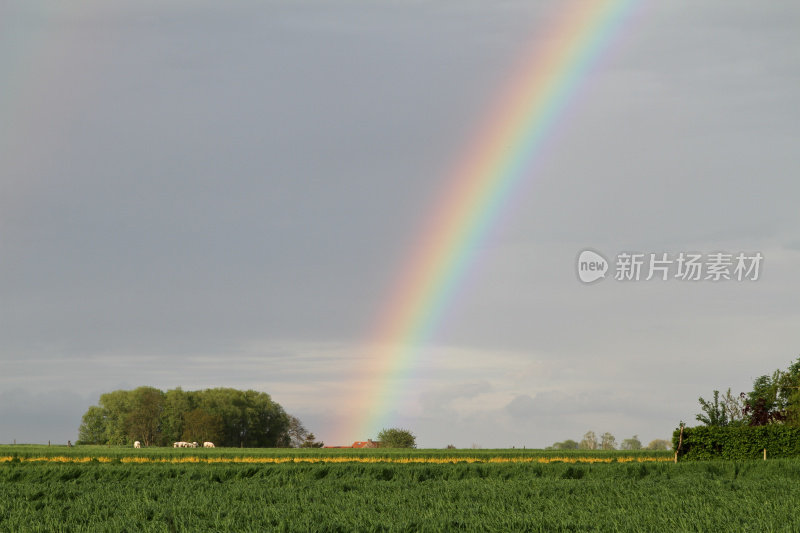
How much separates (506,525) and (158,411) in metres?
119

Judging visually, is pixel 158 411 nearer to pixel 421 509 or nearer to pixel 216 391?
pixel 216 391

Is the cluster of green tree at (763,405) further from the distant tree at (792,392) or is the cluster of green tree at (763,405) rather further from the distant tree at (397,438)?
the distant tree at (397,438)

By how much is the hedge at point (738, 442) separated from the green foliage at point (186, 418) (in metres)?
79.3

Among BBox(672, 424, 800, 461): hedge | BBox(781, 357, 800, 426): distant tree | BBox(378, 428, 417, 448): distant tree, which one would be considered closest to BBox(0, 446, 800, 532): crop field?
BBox(672, 424, 800, 461): hedge

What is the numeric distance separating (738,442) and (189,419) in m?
85.9

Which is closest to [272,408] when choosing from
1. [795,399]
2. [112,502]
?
[795,399]

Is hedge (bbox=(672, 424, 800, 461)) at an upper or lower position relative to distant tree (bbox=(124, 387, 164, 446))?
upper

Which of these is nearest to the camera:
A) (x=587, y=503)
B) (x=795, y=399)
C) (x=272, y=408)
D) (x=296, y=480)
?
(x=587, y=503)

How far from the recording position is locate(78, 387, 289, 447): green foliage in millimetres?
116938

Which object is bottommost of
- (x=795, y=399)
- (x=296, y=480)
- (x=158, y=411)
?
(x=158, y=411)

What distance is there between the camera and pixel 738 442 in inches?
1877

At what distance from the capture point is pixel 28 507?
744 inches

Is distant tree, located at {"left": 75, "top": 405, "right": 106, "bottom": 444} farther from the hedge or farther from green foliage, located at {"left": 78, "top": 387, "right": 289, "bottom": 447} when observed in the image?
the hedge

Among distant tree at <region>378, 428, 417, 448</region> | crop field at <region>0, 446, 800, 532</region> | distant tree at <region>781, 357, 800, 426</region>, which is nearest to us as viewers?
crop field at <region>0, 446, 800, 532</region>
